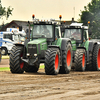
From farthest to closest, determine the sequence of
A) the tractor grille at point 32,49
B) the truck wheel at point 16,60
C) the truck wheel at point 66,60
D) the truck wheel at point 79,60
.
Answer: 1. the truck wheel at point 79,60
2. the truck wheel at point 66,60
3. the tractor grille at point 32,49
4. the truck wheel at point 16,60

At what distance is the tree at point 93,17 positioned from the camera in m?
64.2

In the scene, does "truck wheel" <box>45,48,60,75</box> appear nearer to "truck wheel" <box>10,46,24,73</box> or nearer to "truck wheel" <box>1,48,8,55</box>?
"truck wheel" <box>10,46,24,73</box>

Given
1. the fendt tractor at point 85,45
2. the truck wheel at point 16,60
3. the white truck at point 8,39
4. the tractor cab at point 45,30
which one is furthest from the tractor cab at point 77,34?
the white truck at point 8,39

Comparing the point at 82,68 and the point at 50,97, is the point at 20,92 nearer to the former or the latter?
the point at 50,97

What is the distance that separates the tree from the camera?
64188mm

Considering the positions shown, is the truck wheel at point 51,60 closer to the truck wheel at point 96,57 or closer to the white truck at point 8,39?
the truck wheel at point 96,57

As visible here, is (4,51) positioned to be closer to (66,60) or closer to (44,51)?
(66,60)

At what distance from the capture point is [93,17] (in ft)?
217

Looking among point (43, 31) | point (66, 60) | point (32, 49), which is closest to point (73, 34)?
point (66, 60)

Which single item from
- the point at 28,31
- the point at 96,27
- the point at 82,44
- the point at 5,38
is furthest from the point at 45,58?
the point at 96,27

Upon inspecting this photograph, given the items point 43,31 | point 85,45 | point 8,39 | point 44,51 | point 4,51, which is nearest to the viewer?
point 44,51

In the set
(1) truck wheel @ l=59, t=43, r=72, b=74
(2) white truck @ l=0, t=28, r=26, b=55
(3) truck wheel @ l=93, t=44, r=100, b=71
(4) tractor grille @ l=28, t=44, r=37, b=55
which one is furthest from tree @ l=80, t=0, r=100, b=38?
(4) tractor grille @ l=28, t=44, r=37, b=55

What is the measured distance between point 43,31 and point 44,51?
1.11 metres

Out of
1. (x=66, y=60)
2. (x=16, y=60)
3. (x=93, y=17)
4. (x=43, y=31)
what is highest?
(x=93, y=17)
